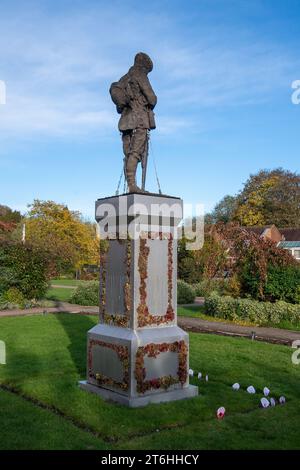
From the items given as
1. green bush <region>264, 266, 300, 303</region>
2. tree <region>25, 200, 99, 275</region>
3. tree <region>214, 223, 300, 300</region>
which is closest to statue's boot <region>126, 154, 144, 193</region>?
tree <region>214, 223, 300, 300</region>

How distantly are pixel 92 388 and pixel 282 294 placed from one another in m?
10.5

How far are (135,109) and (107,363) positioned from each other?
3.71 m

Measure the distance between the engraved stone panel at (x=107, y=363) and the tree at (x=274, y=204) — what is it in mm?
49809

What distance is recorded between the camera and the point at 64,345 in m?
10.5

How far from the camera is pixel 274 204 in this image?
183ft

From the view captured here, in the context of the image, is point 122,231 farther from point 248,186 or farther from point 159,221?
point 248,186

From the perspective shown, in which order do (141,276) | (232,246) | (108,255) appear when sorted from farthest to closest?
(232,246), (108,255), (141,276)

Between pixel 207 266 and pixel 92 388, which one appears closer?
pixel 92 388

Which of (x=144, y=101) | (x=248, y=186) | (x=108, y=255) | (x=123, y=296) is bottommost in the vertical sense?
(x=123, y=296)

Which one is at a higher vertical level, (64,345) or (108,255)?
(108,255)

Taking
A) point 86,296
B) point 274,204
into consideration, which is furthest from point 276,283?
point 274,204

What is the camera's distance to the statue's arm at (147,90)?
A: 7031 millimetres
